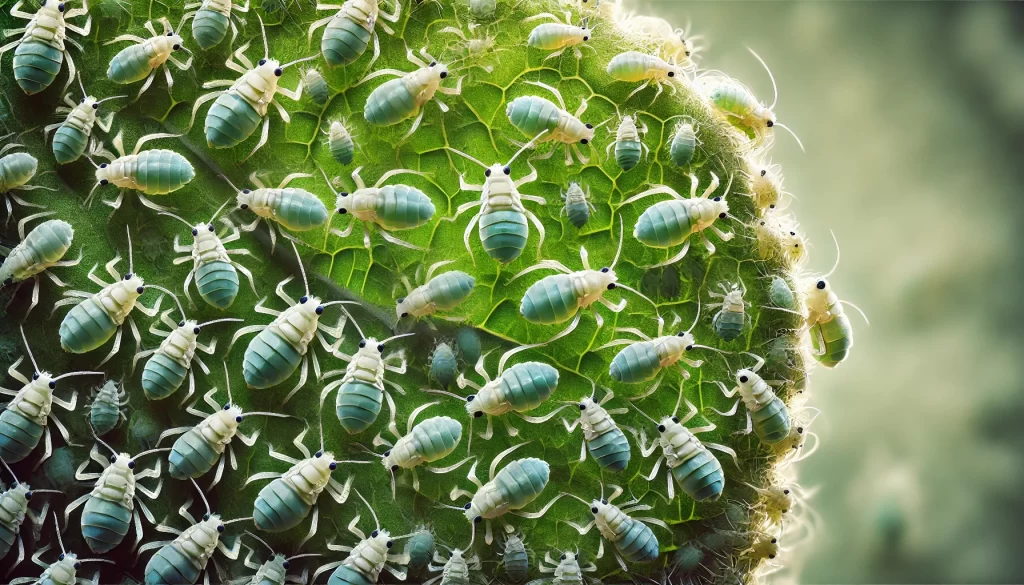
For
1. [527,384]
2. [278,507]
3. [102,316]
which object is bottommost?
[102,316]

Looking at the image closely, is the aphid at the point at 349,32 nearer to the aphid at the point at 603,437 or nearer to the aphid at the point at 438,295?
the aphid at the point at 438,295

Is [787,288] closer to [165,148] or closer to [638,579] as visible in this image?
[638,579]

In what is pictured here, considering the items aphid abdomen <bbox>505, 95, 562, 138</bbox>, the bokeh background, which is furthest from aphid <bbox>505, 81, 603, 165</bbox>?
the bokeh background

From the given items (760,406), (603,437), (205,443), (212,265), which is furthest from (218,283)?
(760,406)

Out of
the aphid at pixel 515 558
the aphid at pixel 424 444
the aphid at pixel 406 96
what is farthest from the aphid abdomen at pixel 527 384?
the aphid at pixel 406 96

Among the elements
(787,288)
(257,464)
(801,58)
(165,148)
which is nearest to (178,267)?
(165,148)

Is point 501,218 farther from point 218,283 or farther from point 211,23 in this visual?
point 211,23
